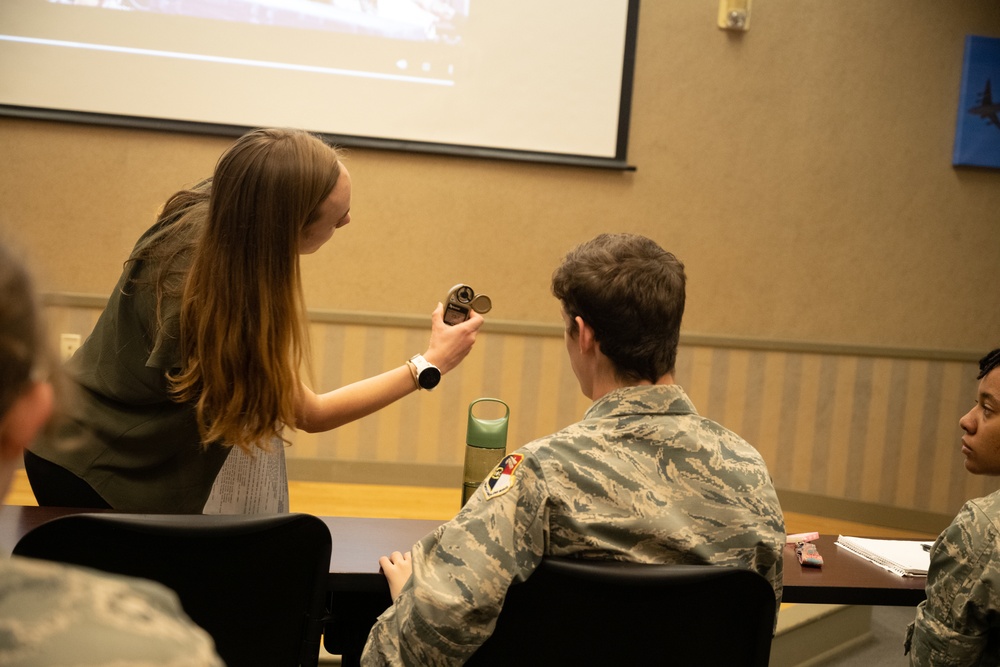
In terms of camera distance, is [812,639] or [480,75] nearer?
[812,639]

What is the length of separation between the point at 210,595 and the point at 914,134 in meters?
4.12

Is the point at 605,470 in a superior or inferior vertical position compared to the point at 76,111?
inferior

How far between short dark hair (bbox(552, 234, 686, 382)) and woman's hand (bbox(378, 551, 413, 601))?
44 centimetres

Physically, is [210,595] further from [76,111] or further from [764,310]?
[764,310]

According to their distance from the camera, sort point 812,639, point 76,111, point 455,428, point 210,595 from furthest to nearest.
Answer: point 455,428 < point 76,111 < point 812,639 < point 210,595

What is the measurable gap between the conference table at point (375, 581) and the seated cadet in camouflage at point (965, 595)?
131mm

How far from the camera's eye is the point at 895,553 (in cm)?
192

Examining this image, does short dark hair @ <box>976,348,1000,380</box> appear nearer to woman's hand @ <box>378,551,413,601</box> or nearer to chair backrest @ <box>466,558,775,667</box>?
chair backrest @ <box>466,558,775,667</box>

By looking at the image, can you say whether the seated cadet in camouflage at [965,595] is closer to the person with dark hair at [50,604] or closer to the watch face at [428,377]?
the watch face at [428,377]

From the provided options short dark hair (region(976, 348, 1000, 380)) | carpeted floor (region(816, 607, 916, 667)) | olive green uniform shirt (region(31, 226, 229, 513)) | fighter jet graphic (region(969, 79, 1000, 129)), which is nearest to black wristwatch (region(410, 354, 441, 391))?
olive green uniform shirt (region(31, 226, 229, 513))

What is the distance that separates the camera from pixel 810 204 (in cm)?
448

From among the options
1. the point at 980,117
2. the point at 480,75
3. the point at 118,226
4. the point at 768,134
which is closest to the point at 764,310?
the point at 768,134

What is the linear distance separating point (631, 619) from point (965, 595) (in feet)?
1.88

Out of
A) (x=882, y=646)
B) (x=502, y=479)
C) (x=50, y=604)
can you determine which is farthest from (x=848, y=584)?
(x=882, y=646)
